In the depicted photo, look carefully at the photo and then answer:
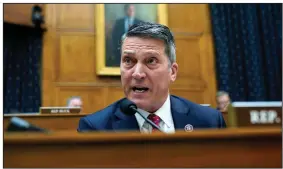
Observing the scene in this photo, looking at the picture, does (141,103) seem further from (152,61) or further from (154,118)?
(152,61)

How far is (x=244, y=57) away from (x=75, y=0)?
3.21 metres

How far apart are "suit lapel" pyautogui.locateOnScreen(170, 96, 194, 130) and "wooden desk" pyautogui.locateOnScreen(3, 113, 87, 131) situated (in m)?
1.23

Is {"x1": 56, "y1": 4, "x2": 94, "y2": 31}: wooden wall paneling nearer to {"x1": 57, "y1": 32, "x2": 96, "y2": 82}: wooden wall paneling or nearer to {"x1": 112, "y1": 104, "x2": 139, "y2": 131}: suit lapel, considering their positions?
{"x1": 57, "y1": 32, "x2": 96, "y2": 82}: wooden wall paneling

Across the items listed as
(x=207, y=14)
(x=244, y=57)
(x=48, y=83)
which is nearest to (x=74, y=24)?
(x=48, y=83)

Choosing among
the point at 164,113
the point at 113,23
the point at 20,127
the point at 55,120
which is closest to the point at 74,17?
the point at 113,23

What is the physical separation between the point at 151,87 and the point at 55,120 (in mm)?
1571

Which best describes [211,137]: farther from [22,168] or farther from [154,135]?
[22,168]

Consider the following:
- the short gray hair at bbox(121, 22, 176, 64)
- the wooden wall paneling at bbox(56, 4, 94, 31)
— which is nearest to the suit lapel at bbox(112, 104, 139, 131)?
the short gray hair at bbox(121, 22, 176, 64)

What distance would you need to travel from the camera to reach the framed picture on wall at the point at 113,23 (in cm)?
642

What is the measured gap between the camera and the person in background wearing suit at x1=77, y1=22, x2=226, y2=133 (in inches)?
74.1

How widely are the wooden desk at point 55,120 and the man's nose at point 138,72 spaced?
1.23 metres

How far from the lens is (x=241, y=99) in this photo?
21.7 feet

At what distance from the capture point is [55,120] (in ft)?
10.7

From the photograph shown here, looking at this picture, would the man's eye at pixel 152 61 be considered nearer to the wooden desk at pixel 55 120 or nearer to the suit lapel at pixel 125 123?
the suit lapel at pixel 125 123
